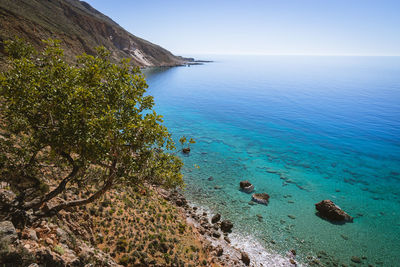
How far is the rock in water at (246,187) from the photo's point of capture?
115 feet

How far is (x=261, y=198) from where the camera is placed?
32969 millimetres

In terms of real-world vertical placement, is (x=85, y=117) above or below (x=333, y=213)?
above

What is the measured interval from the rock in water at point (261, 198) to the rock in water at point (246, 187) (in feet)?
5.47

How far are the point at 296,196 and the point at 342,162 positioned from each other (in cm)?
2137

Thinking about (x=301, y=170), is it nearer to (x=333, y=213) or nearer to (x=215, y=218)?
(x=333, y=213)

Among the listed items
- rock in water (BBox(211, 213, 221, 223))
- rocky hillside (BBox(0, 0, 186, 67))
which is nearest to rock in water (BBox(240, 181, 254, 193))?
rock in water (BBox(211, 213, 221, 223))

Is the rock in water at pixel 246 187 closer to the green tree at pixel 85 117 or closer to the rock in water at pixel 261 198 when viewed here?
the rock in water at pixel 261 198

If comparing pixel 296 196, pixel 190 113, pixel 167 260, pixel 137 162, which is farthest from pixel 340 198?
pixel 190 113

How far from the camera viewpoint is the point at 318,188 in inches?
1470

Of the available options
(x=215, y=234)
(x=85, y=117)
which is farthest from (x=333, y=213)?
(x=85, y=117)

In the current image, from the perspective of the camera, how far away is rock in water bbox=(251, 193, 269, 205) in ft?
106

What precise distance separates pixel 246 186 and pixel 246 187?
0.28 meters

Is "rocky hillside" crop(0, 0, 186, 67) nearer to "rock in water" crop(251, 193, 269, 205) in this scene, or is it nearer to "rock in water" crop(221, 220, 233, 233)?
"rock in water" crop(221, 220, 233, 233)

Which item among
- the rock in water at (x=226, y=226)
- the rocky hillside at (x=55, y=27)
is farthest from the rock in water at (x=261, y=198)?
the rocky hillside at (x=55, y=27)
